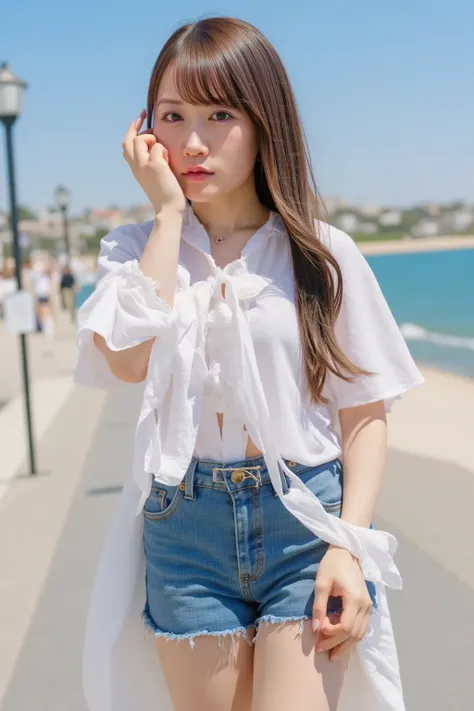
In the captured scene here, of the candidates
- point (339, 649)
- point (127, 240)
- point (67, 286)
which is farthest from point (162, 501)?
point (67, 286)

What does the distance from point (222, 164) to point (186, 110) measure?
13cm

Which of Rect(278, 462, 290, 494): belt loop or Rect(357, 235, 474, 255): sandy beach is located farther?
Rect(357, 235, 474, 255): sandy beach

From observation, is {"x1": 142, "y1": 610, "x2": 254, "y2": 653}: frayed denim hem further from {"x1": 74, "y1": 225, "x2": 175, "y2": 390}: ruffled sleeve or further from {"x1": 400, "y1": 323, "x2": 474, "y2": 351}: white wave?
{"x1": 400, "y1": 323, "x2": 474, "y2": 351}: white wave

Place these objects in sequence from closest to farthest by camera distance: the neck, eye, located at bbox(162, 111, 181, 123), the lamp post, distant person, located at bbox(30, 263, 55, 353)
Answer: eye, located at bbox(162, 111, 181, 123), the neck, the lamp post, distant person, located at bbox(30, 263, 55, 353)

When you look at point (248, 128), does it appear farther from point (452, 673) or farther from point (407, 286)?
point (407, 286)

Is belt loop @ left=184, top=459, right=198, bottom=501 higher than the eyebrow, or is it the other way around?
the eyebrow

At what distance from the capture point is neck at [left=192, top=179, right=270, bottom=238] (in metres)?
2.15

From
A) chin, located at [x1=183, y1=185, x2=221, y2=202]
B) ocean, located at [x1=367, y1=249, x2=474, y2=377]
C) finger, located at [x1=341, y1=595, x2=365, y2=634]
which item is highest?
chin, located at [x1=183, y1=185, x2=221, y2=202]

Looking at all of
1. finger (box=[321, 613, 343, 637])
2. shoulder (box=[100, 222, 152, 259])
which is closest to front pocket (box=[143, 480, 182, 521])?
finger (box=[321, 613, 343, 637])

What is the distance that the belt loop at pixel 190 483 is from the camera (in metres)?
1.94

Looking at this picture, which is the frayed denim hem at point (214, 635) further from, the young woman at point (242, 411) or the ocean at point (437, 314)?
the ocean at point (437, 314)

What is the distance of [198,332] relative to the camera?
1980mm

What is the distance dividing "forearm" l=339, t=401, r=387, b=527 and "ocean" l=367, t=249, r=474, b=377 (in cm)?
1726

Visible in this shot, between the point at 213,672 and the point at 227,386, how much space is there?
0.57 metres
